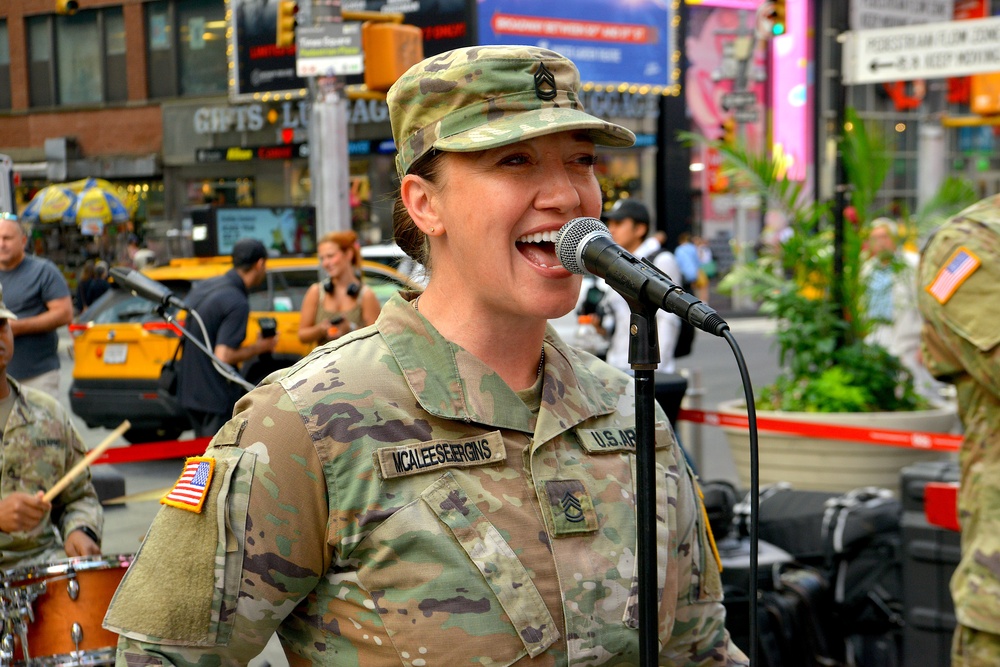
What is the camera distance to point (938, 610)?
4.61 m

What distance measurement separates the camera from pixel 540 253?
6.02 feet

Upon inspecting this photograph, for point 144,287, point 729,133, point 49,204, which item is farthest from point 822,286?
point 729,133

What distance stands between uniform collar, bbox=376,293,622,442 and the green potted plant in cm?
550

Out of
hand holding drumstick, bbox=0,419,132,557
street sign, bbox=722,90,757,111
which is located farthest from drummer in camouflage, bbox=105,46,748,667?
street sign, bbox=722,90,757,111

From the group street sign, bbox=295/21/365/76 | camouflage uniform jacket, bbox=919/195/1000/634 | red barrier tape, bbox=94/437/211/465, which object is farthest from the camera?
street sign, bbox=295/21/365/76

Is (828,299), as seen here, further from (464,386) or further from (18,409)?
(464,386)

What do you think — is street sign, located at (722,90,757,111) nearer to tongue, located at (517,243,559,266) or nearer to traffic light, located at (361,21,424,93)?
traffic light, located at (361,21,424,93)

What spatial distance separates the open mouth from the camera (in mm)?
1822

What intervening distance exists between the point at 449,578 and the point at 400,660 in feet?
0.46

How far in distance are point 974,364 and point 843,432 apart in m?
3.84

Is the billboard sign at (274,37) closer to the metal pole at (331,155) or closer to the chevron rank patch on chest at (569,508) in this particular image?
the metal pole at (331,155)

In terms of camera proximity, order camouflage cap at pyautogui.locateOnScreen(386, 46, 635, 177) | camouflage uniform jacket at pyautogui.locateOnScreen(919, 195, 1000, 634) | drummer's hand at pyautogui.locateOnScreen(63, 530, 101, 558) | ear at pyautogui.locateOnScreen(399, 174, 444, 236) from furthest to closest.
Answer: drummer's hand at pyautogui.locateOnScreen(63, 530, 101, 558) < camouflage uniform jacket at pyautogui.locateOnScreen(919, 195, 1000, 634) < ear at pyautogui.locateOnScreen(399, 174, 444, 236) < camouflage cap at pyautogui.locateOnScreen(386, 46, 635, 177)

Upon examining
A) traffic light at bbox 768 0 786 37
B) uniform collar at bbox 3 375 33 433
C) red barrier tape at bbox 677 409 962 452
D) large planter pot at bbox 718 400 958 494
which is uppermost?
traffic light at bbox 768 0 786 37

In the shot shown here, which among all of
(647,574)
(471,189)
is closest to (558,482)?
(647,574)
